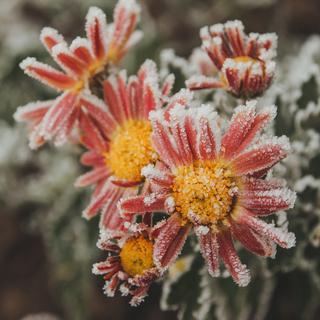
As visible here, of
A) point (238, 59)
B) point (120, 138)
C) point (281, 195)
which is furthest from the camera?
point (120, 138)

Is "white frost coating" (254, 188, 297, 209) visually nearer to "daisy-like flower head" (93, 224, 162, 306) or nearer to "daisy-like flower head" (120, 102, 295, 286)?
"daisy-like flower head" (120, 102, 295, 286)

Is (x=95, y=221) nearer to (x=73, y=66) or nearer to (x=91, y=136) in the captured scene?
(x=91, y=136)

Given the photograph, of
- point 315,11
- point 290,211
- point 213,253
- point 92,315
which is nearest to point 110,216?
point 213,253

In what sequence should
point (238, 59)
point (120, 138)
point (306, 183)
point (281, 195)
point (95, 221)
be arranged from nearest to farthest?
point (281, 195) < point (238, 59) < point (120, 138) < point (306, 183) < point (95, 221)

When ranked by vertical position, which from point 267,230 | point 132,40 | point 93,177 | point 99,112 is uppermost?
point 132,40

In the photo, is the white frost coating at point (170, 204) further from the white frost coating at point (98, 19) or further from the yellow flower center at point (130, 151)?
the white frost coating at point (98, 19)

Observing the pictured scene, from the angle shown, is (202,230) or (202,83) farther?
(202,83)

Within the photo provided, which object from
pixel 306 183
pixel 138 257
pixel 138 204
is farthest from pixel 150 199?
pixel 306 183

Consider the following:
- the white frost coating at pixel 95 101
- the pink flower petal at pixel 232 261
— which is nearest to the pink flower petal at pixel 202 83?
the white frost coating at pixel 95 101
